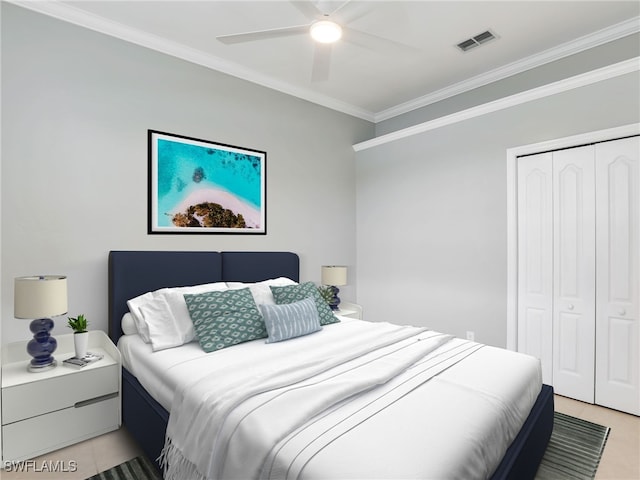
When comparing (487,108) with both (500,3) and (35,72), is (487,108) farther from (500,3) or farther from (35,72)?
(35,72)

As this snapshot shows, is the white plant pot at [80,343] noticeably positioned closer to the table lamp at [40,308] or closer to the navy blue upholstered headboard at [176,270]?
the table lamp at [40,308]

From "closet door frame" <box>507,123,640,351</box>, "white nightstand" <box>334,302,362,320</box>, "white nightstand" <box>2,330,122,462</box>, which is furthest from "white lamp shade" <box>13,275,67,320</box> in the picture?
"closet door frame" <box>507,123,640,351</box>

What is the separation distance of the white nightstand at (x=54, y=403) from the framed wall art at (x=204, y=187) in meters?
1.16

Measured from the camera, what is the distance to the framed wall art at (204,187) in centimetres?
296

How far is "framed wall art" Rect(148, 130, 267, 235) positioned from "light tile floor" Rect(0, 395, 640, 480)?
5.02 feet

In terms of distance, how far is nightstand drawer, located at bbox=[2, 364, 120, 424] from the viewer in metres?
1.96

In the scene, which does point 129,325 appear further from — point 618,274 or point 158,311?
point 618,274

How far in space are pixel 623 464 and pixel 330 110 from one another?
3.98 metres

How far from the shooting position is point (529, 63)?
3334 mm

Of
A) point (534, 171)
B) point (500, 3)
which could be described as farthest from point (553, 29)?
point (534, 171)

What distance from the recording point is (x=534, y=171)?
3.07m

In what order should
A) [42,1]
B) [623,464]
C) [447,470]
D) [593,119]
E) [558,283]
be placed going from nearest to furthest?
1. [447,470]
2. [623,464]
3. [42,1]
4. [593,119]
5. [558,283]

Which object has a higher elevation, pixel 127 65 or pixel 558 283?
pixel 127 65

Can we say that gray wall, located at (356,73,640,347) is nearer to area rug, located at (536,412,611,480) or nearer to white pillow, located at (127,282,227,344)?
area rug, located at (536,412,611,480)
